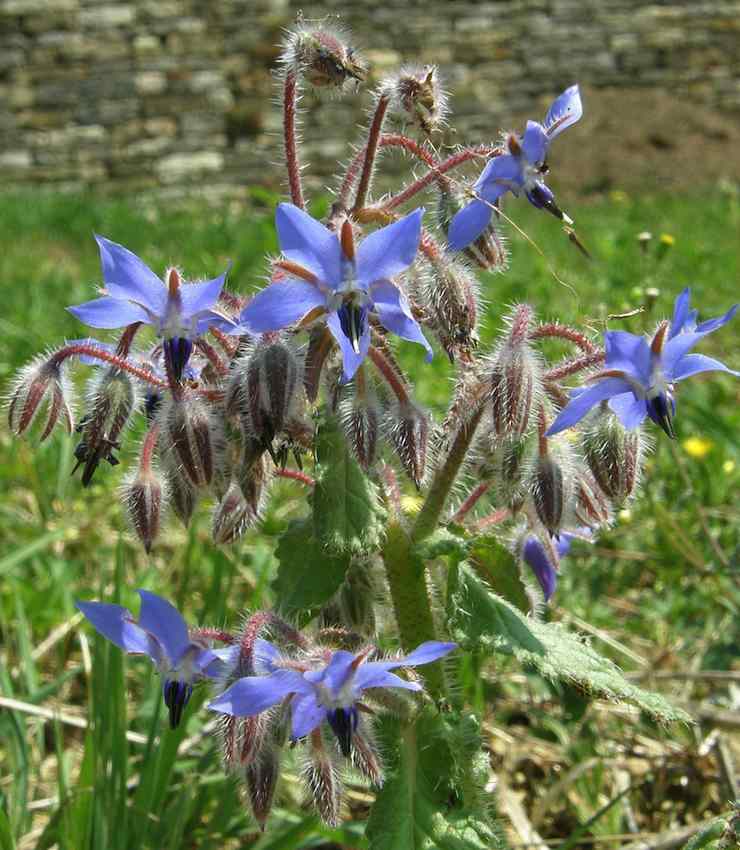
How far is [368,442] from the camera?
117 centimetres

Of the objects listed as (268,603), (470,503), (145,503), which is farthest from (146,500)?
(268,603)

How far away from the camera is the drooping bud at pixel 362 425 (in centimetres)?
117

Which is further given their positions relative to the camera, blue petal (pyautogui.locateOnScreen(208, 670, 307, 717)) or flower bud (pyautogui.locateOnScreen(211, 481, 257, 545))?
flower bud (pyautogui.locateOnScreen(211, 481, 257, 545))

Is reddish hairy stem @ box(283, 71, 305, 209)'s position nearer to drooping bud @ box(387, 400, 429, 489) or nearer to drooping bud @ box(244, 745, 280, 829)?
drooping bud @ box(387, 400, 429, 489)

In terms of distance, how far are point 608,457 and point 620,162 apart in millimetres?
9330

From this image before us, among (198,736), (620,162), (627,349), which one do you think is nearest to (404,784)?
(627,349)

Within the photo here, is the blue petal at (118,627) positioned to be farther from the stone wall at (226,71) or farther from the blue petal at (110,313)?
the stone wall at (226,71)

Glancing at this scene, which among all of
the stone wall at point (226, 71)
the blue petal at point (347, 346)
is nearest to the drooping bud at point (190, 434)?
the blue petal at point (347, 346)

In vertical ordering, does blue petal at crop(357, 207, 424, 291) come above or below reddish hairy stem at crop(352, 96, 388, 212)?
below

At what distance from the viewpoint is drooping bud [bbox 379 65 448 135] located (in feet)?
4.45

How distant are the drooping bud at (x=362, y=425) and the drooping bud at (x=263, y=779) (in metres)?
0.33

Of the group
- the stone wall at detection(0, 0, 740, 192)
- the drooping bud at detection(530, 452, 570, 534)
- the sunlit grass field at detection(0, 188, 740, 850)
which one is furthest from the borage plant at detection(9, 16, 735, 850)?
the stone wall at detection(0, 0, 740, 192)

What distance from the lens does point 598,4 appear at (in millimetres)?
10742

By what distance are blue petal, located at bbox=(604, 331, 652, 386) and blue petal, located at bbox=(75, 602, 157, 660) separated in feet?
1.91
